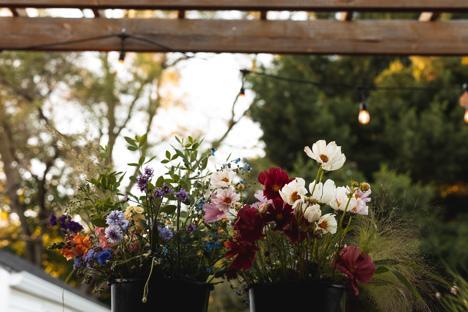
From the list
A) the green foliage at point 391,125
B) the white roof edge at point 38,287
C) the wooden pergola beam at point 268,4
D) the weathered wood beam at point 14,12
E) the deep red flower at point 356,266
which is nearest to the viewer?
the deep red flower at point 356,266

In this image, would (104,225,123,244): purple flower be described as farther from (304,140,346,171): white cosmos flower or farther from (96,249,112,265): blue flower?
(304,140,346,171): white cosmos flower

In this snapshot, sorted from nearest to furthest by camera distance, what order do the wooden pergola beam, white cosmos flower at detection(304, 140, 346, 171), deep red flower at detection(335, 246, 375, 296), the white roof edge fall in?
deep red flower at detection(335, 246, 375, 296) → white cosmos flower at detection(304, 140, 346, 171) → the wooden pergola beam → the white roof edge

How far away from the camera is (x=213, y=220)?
57.0 inches

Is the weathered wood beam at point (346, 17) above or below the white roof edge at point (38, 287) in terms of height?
above

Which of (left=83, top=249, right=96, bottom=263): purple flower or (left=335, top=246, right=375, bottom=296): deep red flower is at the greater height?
(left=83, top=249, right=96, bottom=263): purple flower

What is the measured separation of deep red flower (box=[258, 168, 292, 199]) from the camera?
1.44 metres

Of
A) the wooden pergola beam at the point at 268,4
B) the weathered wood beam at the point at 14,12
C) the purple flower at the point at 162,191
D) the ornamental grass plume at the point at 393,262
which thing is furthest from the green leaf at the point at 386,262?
the weathered wood beam at the point at 14,12

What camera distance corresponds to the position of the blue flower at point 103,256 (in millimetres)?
1415

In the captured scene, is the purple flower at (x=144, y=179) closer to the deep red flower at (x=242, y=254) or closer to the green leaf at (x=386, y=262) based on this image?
the deep red flower at (x=242, y=254)

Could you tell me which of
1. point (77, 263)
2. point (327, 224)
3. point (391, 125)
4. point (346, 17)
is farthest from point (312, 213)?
point (391, 125)

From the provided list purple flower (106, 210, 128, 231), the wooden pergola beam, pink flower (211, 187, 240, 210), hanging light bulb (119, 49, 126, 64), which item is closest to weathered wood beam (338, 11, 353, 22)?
the wooden pergola beam

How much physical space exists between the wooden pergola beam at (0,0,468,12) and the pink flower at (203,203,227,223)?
97.3 inches

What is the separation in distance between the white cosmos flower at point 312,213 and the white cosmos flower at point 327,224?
0.04 ft

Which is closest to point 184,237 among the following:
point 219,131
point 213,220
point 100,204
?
point 213,220
